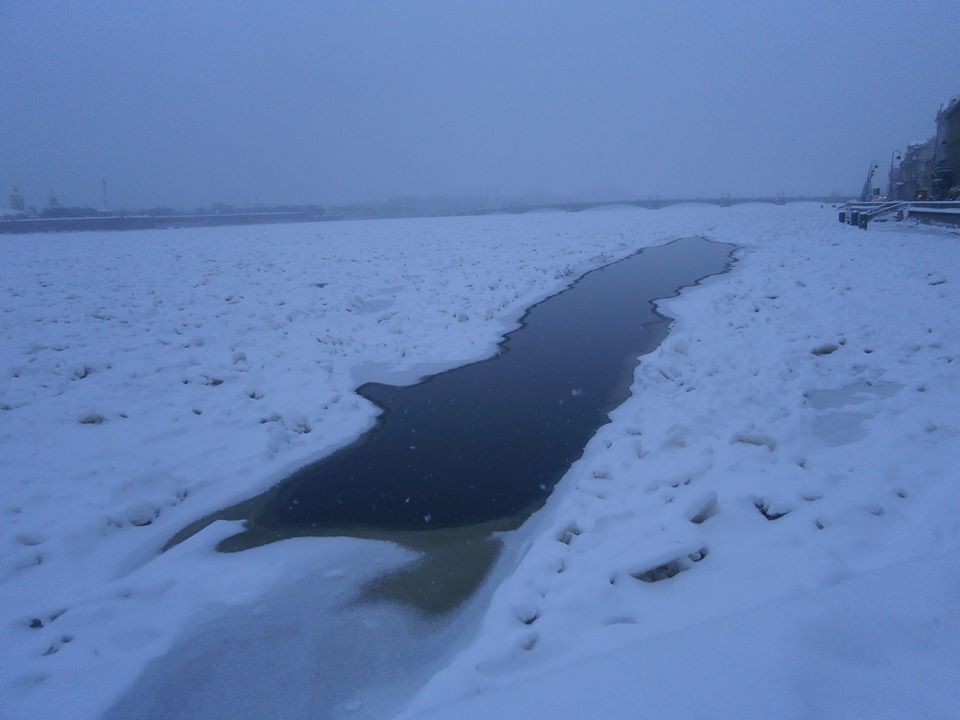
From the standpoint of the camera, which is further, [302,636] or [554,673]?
[302,636]

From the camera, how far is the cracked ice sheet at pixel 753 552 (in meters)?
2.58

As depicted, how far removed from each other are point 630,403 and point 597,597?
4533 mm

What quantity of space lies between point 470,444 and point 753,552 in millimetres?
3999

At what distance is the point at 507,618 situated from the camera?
3932 mm

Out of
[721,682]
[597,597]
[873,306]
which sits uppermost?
[873,306]

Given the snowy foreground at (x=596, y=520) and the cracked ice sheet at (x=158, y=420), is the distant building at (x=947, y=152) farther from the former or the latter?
the cracked ice sheet at (x=158, y=420)

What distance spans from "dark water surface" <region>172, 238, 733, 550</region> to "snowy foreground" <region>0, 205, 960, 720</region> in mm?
341

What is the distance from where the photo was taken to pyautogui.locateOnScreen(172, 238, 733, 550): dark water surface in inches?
227

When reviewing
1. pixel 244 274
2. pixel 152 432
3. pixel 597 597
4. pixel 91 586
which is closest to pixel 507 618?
pixel 597 597

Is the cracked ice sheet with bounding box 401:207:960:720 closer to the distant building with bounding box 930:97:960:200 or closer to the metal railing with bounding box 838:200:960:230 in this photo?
the metal railing with bounding box 838:200:960:230

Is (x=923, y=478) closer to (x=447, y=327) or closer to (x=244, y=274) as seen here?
(x=447, y=327)

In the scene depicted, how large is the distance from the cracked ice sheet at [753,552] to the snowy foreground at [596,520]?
0.02 metres

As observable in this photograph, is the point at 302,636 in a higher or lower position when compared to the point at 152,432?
lower

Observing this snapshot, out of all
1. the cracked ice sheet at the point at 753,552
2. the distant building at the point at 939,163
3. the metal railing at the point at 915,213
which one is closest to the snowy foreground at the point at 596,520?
the cracked ice sheet at the point at 753,552
